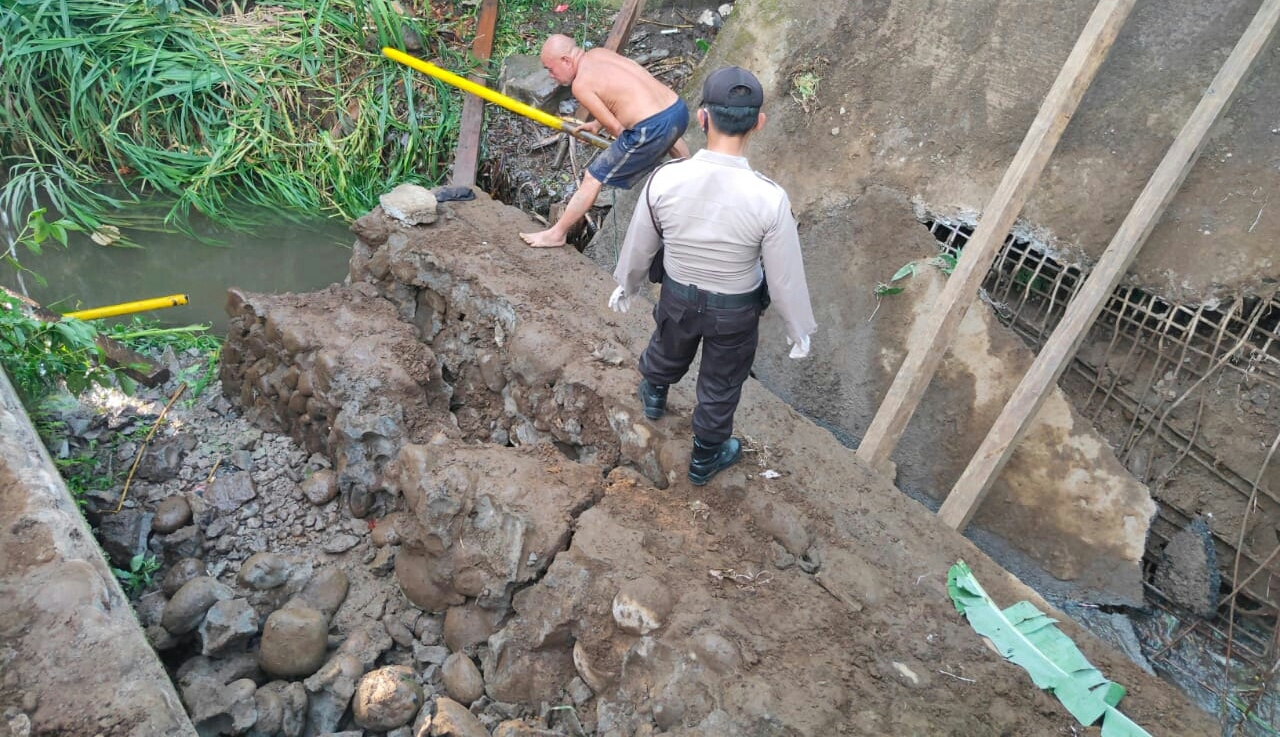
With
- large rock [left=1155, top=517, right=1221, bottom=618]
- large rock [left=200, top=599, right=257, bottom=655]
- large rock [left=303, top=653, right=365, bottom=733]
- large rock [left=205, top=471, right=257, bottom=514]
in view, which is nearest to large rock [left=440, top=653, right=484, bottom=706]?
large rock [left=303, top=653, right=365, bottom=733]

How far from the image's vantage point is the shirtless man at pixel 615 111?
164 inches

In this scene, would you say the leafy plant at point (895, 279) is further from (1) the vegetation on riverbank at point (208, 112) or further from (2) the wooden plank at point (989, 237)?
(1) the vegetation on riverbank at point (208, 112)

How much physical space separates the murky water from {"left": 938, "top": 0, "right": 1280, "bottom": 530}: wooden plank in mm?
4665

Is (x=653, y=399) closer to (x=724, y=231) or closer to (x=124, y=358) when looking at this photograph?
(x=724, y=231)

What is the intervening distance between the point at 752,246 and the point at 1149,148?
7.54 feet

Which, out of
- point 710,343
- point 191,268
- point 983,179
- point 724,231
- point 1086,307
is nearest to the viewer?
point 724,231

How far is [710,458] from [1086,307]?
1.65 metres

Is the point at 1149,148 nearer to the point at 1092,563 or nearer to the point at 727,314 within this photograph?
the point at 1092,563

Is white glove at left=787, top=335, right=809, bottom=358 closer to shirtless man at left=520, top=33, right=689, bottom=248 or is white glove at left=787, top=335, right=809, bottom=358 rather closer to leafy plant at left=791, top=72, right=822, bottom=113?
shirtless man at left=520, top=33, right=689, bottom=248

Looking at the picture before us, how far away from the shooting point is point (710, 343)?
2.68m

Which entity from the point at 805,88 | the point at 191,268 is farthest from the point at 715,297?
the point at 191,268

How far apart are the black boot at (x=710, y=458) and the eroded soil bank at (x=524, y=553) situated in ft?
0.27

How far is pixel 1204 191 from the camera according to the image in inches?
139

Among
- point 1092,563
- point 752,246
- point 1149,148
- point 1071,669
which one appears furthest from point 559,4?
point 1071,669
